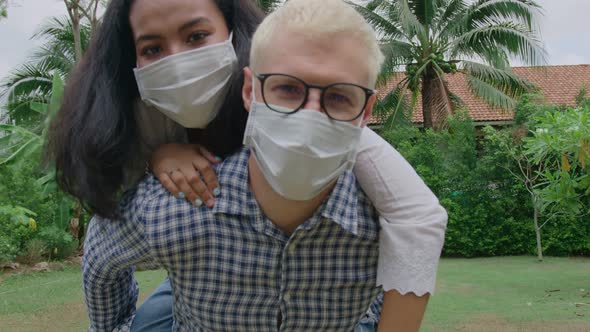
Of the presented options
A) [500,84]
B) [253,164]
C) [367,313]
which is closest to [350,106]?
[253,164]

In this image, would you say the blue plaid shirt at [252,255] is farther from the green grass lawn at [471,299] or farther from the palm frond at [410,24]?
the palm frond at [410,24]

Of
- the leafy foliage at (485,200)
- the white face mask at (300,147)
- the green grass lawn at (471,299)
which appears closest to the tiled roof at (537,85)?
the leafy foliage at (485,200)

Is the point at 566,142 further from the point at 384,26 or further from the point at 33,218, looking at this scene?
the point at 384,26

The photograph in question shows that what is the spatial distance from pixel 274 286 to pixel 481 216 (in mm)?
13005

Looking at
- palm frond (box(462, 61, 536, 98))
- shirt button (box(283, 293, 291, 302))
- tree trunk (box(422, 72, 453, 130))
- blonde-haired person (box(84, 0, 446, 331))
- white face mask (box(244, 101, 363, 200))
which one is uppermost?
white face mask (box(244, 101, 363, 200))

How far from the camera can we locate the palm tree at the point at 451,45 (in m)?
17.4

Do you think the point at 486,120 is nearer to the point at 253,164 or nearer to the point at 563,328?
the point at 563,328

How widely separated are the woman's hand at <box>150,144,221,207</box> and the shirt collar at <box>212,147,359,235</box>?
30 millimetres

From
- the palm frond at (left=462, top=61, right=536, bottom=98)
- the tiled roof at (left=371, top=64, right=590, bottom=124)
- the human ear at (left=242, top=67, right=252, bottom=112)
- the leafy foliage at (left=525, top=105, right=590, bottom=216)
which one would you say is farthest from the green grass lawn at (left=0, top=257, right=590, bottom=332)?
the tiled roof at (left=371, top=64, right=590, bottom=124)

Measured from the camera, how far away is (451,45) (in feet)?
58.7

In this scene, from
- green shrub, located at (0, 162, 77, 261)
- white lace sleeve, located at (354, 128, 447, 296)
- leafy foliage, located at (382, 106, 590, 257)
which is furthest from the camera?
leafy foliage, located at (382, 106, 590, 257)

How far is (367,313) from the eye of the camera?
1973 mm

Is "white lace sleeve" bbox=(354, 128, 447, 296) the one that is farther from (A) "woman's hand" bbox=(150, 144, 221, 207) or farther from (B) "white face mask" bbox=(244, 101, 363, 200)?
(A) "woman's hand" bbox=(150, 144, 221, 207)

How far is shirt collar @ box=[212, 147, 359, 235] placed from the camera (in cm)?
163
